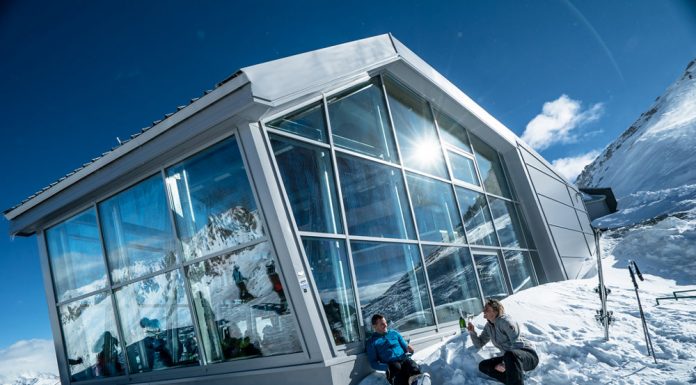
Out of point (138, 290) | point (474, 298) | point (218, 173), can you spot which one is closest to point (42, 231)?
point (138, 290)

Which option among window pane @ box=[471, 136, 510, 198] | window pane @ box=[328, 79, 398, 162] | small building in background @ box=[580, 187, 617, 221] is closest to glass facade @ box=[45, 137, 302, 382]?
window pane @ box=[328, 79, 398, 162]

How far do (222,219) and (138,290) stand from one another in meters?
2.37

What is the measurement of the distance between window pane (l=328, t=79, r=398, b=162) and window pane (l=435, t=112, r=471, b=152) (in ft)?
9.24

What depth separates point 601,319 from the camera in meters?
5.57

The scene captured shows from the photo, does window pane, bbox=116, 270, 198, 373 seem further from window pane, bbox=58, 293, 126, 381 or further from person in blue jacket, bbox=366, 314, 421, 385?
person in blue jacket, bbox=366, 314, 421, 385

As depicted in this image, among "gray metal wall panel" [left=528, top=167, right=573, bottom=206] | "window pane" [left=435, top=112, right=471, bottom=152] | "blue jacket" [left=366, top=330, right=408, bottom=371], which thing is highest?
"window pane" [left=435, top=112, right=471, bottom=152]

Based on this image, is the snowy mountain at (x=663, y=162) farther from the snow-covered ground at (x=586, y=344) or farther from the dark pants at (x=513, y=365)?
the dark pants at (x=513, y=365)

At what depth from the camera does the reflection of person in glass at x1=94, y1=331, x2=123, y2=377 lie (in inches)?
274

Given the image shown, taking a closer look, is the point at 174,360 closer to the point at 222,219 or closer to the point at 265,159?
the point at 222,219

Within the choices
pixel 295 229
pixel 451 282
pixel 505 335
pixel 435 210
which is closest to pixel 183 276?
pixel 295 229

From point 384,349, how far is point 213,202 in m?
3.22

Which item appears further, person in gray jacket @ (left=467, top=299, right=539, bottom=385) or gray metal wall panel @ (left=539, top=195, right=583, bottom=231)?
gray metal wall panel @ (left=539, top=195, right=583, bottom=231)

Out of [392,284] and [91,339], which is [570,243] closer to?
[392,284]

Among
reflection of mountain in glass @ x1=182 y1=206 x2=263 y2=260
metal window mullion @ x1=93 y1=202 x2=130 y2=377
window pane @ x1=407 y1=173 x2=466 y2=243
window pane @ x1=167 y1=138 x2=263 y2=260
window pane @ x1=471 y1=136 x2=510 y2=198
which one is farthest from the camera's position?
window pane @ x1=471 y1=136 x2=510 y2=198
